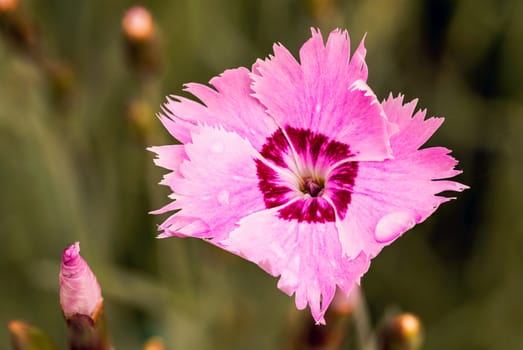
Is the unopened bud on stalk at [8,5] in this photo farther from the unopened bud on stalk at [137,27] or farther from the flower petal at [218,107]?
the flower petal at [218,107]

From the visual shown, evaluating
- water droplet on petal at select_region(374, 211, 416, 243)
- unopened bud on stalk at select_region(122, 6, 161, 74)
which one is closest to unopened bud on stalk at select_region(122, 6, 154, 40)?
unopened bud on stalk at select_region(122, 6, 161, 74)

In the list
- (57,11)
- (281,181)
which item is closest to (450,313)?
(281,181)

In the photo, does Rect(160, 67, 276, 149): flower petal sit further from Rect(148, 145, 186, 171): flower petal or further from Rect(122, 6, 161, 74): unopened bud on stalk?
Rect(122, 6, 161, 74): unopened bud on stalk

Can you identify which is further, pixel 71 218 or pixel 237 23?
pixel 237 23

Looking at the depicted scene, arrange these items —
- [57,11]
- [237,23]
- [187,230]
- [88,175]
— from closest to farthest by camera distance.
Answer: [187,230], [88,175], [237,23], [57,11]

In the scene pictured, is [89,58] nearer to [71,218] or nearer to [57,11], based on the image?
[57,11]

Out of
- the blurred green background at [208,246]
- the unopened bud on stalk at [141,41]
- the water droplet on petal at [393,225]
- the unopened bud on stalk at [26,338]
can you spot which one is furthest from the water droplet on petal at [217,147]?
Result: the blurred green background at [208,246]
